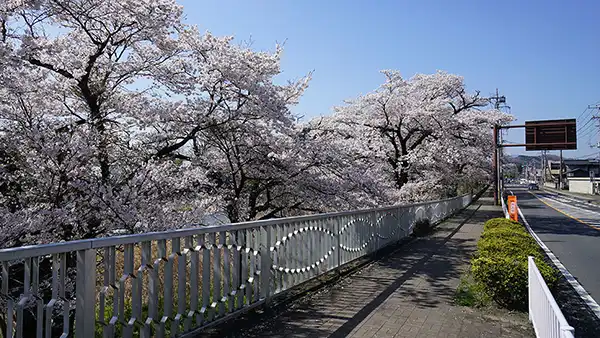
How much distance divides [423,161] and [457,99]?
9.06 meters

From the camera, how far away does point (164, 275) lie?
4.36 meters

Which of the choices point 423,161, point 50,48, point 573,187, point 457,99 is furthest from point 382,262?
point 573,187

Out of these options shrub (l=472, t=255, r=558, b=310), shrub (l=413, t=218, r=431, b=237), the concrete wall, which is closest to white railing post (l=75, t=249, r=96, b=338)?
shrub (l=472, t=255, r=558, b=310)

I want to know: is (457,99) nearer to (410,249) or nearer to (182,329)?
(410,249)

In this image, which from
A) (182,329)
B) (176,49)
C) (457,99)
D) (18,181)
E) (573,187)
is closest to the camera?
(182,329)

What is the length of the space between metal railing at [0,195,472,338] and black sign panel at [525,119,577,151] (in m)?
23.4

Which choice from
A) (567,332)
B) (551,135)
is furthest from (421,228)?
(551,135)

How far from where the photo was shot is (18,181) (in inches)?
289

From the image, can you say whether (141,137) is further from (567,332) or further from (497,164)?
(497,164)

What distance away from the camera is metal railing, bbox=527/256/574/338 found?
3.13 meters

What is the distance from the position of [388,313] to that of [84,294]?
394 cm

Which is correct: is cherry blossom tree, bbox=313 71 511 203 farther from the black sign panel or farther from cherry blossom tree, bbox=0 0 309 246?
cherry blossom tree, bbox=0 0 309 246

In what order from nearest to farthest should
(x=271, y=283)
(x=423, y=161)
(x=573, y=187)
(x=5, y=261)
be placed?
(x=5, y=261) → (x=271, y=283) → (x=423, y=161) → (x=573, y=187)

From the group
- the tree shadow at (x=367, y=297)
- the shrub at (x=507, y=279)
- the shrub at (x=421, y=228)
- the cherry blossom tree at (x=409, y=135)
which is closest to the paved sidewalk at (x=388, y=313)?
the tree shadow at (x=367, y=297)
